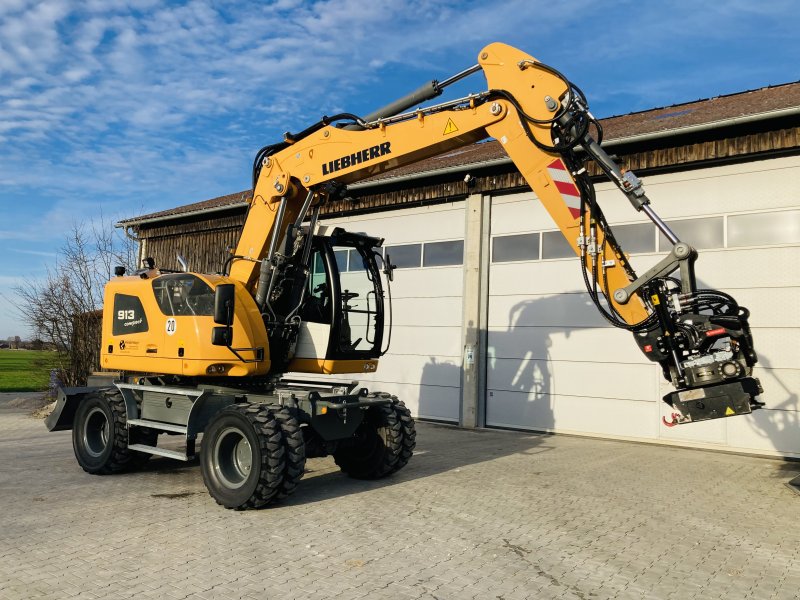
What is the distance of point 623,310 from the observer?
19.8ft

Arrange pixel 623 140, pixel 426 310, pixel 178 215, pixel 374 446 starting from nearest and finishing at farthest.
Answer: pixel 374 446, pixel 623 140, pixel 426 310, pixel 178 215

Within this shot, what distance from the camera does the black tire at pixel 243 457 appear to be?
6.44m

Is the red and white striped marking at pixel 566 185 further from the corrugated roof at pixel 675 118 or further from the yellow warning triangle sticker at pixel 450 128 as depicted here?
the corrugated roof at pixel 675 118

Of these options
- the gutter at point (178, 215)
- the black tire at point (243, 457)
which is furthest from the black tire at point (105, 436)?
the gutter at point (178, 215)

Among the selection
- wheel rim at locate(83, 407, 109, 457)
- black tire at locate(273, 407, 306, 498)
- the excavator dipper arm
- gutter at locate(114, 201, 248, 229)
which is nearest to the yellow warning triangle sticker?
the excavator dipper arm

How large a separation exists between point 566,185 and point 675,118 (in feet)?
23.5

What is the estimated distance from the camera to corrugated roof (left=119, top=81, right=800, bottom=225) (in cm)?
1057

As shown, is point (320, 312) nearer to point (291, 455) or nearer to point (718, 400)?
point (291, 455)

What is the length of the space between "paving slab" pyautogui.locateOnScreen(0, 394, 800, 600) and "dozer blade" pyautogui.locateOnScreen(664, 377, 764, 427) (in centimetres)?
120

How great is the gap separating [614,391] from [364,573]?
310 inches

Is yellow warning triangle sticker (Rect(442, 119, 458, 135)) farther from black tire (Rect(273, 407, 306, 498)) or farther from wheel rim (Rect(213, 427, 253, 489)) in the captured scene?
wheel rim (Rect(213, 427, 253, 489))

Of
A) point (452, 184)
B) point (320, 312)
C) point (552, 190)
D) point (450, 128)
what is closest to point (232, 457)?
point (320, 312)

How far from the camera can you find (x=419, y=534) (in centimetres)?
584

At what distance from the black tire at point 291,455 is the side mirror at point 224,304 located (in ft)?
4.27
